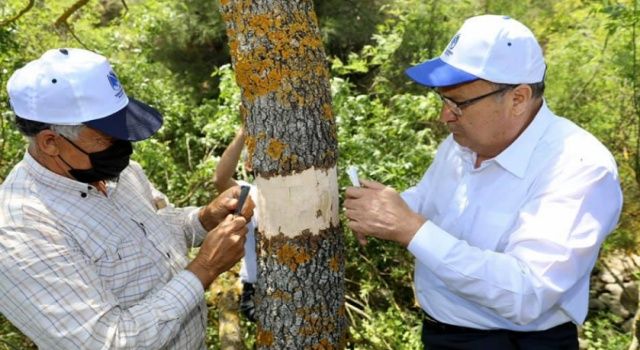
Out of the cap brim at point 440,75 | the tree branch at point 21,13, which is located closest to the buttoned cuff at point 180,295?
the cap brim at point 440,75

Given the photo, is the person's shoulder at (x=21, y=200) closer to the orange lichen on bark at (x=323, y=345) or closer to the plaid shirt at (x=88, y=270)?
the plaid shirt at (x=88, y=270)

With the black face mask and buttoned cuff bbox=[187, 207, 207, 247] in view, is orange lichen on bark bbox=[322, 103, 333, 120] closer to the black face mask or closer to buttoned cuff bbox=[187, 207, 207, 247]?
the black face mask

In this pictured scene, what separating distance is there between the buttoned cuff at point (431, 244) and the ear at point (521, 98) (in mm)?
520

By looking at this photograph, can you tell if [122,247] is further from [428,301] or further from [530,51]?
[530,51]

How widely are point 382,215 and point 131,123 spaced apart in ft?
3.12

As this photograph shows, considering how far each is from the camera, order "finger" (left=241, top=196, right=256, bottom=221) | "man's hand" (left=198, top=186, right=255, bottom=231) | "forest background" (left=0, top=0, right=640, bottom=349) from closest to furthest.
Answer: "finger" (left=241, top=196, right=256, bottom=221) → "man's hand" (left=198, top=186, right=255, bottom=231) → "forest background" (left=0, top=0, right=640, bottom=349)

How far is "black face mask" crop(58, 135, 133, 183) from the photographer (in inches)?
75.4

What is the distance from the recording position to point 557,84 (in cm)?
589

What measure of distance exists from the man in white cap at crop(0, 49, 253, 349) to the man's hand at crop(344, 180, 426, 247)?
1.44ft

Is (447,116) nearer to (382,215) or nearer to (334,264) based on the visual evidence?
(382,215)

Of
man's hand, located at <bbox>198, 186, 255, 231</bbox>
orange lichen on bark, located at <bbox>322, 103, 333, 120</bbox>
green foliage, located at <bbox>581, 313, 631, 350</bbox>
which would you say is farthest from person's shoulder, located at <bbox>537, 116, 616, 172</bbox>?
green foliage, located at <bbox>581, 313, 631, 350</bbox>

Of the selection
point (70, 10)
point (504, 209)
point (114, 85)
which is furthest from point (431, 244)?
point (70, 10)

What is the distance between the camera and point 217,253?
198 cm

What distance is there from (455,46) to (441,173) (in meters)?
0.55
